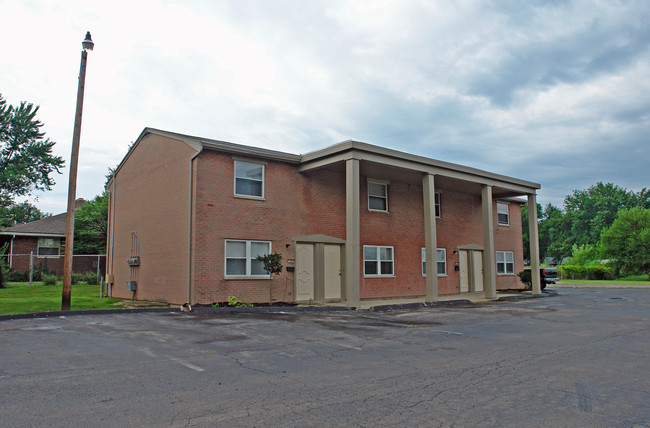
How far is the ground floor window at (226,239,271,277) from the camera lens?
16875 mm

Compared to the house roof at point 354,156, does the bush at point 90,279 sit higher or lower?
lower

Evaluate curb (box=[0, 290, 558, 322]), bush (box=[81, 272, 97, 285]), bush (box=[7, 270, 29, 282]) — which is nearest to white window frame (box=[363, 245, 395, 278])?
curb (box=[0, 290, 558, 322])

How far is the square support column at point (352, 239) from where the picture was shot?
1667cm

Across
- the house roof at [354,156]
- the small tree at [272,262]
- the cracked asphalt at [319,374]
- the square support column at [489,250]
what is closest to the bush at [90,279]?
the house roof at [354,156]

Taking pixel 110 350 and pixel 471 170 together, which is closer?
pixel 110 350

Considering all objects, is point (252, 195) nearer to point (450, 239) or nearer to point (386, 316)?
point (386, 316)

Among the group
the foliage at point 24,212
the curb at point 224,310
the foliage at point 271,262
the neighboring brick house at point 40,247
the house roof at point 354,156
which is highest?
the foliage at point 24,212

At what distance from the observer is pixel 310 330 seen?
1125 cm

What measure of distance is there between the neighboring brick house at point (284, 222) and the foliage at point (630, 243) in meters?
28.6

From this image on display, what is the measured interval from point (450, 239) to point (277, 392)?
20043 millimetres

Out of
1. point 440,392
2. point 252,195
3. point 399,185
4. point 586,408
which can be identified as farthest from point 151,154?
point 586,408

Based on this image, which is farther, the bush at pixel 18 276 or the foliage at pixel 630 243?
the foliage at pixel 630 243

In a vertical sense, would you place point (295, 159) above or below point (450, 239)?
above

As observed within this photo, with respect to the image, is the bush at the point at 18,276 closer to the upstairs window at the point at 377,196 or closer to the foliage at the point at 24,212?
the upstairs window at the point at 377,196
